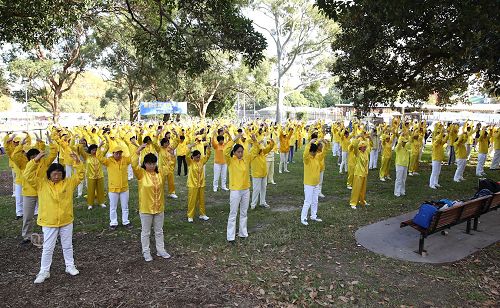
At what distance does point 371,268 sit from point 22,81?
107ft

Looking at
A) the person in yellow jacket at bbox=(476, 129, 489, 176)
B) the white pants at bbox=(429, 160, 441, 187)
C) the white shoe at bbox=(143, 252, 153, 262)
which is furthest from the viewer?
the person in yellow jacket at bbox=(476, 129, 489, 176)

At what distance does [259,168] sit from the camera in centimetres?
911

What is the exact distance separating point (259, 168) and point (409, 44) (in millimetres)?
5872

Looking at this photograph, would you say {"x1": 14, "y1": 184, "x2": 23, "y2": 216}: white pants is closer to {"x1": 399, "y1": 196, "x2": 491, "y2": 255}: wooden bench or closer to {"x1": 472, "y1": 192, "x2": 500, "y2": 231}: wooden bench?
{"x1": 399, "y1": 196, "x2": 491, "y2": 255}: wooden bench

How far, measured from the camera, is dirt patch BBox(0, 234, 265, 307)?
4953 mm

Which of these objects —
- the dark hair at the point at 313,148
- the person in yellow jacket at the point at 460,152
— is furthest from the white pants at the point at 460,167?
the dark hair at the point at 313,148

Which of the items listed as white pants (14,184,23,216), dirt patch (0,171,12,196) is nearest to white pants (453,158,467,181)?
white pants (14,184,23,216)

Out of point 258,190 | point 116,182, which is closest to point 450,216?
→ point 258,190

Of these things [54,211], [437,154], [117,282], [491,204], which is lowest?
[117,282]

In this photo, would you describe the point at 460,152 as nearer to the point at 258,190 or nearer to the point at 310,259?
the point at 258,190

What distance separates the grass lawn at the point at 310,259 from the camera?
17.0 ft

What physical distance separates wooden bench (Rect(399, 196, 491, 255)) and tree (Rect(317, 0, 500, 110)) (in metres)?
2.10

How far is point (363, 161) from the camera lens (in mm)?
9211

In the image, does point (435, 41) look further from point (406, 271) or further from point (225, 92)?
point (225, 92)
